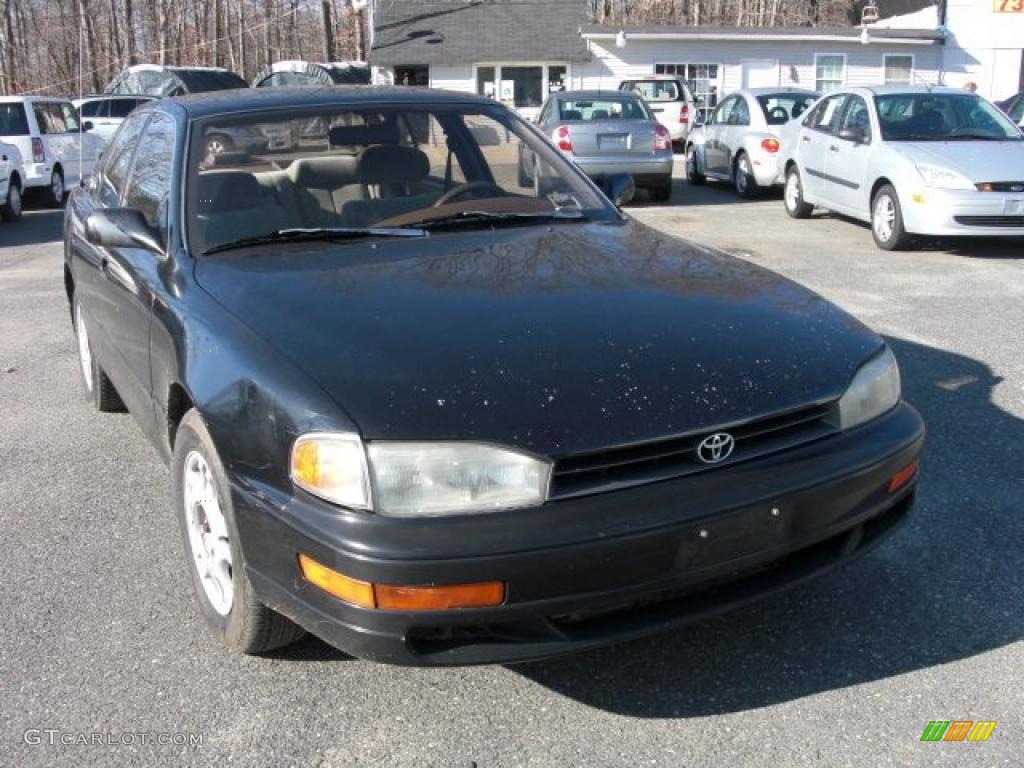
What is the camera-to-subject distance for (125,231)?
3.48 metres

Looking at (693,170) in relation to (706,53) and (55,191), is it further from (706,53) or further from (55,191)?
(706,53)

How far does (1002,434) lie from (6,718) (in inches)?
162

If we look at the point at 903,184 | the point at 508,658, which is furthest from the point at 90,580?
the point at 903,184

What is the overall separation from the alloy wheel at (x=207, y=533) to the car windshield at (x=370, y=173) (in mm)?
829

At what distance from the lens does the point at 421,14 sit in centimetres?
3006

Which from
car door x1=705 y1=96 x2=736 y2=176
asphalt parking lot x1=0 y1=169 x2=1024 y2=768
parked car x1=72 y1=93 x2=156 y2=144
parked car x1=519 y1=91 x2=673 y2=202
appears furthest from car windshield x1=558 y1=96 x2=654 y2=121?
parked car x1=72 y1=93 x2=156 y2=144

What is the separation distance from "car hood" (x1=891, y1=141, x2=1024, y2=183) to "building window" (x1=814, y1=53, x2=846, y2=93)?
19039 millimetres

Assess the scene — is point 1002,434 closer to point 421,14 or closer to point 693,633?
point 693,633

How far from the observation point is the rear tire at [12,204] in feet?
45.1

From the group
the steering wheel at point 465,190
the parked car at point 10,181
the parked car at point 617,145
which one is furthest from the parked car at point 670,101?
the steering wheel at point 465,190

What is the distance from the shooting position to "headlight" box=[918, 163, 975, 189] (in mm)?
8922

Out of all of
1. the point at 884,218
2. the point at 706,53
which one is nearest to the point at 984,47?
the point at 706,53

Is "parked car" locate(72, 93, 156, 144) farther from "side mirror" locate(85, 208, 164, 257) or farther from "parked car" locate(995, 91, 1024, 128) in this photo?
"side mirror" locate(85, 208, 164, 257)

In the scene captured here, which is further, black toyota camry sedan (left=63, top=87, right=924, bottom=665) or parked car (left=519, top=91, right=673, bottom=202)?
parked car (left=519, top=91, right=673, bottom=202)
